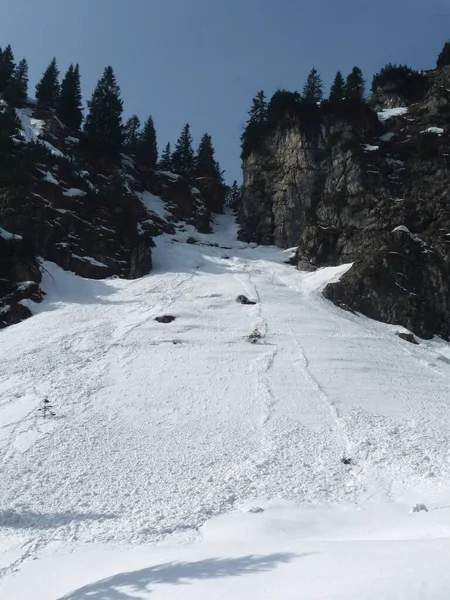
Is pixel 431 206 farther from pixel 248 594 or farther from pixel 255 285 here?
pixel 248 594

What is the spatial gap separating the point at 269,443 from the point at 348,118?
176 ft

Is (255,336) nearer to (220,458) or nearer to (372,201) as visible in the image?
(220,458)

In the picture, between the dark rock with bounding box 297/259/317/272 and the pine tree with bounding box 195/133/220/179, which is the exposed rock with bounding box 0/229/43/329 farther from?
the pine tree with bounding box 195/133/220/179

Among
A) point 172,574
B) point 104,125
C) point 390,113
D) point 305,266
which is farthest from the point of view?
point 104,125

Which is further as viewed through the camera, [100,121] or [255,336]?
[100,121]

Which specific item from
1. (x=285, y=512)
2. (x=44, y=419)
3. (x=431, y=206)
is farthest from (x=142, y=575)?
(x=431, y=206)

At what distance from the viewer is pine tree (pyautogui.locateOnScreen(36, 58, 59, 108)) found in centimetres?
6900

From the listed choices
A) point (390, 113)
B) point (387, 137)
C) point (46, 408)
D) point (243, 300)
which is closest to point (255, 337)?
point (243, 300)

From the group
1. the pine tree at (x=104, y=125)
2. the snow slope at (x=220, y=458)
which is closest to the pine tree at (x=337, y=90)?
the pine tree at (x=104, y=125)

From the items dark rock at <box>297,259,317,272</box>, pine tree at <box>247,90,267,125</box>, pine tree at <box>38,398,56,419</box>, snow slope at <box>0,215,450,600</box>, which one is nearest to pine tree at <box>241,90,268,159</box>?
pine tree at <box>247,90,267,125</box>

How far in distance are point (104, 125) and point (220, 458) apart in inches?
2471

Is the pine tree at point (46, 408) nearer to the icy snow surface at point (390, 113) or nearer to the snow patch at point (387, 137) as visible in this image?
the snow patch at point (387, 137)

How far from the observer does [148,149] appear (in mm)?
71188

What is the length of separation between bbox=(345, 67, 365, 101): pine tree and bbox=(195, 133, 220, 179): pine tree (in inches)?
905
